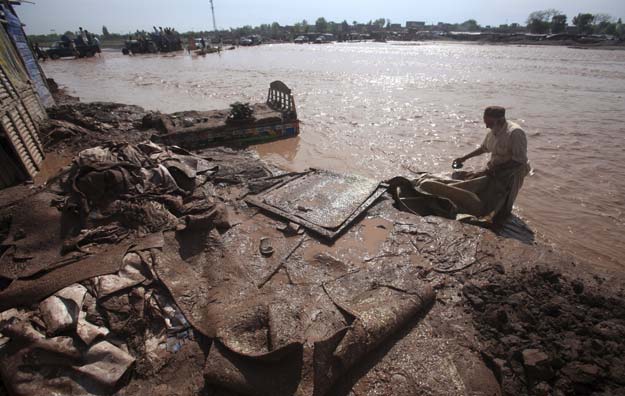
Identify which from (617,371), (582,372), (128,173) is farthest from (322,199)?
(617,371)

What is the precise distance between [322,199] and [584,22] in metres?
79.4

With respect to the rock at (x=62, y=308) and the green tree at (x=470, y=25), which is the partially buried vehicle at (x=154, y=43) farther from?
the green tree at (x=470, y=25)

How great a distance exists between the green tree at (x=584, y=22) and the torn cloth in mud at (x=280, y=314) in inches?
3087

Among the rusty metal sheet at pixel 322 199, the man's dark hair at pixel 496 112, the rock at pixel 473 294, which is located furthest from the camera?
the man's dark hair at pixel 496 112

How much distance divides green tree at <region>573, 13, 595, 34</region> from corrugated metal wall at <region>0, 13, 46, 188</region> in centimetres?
7956

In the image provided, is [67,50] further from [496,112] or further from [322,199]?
[496,112]

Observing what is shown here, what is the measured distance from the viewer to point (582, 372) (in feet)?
6.79

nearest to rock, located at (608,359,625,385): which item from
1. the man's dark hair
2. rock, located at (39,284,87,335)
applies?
the man's dark hair

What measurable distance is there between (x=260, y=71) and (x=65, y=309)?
22.7 metres

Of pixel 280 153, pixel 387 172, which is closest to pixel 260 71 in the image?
pixel 280 153

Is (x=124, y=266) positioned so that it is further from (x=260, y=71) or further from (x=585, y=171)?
(x=260, y=71)

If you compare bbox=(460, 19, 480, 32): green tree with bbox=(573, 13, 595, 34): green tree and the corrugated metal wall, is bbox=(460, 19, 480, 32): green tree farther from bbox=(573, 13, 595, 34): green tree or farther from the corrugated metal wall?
the corrugated metal wall

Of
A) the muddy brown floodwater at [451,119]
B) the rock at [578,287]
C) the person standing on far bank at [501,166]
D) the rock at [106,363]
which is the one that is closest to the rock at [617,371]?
the rock at [578,287]

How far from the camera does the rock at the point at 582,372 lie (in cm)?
203
